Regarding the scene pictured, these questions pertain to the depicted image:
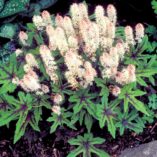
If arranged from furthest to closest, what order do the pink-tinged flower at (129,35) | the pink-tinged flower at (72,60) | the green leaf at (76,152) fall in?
the green leaf at (76,152)
the pink-tinged flower at (129,35)
the pink-tinged flower at (72,60)

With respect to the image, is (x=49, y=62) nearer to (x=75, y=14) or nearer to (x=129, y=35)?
(x=75, y=14)

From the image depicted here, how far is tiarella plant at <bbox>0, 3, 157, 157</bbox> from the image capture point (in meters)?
3.01

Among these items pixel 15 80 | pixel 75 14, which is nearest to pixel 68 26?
pixel 75 14

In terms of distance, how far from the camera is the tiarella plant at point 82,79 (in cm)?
301

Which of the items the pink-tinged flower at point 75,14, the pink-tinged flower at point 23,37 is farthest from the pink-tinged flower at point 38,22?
the pink-tinged flower at point 75,14

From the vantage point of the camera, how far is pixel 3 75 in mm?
3352

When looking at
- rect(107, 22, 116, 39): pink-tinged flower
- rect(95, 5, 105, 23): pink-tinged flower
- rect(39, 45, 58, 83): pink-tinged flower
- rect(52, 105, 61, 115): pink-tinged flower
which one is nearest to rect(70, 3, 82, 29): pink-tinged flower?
rect(95, 5, 105, 23): pink-tinged flower

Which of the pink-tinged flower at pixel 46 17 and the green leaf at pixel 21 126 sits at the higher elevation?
the pink-tinged flower at pixel 46 17

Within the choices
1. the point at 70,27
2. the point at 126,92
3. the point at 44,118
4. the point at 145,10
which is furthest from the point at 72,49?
the point at 145,10

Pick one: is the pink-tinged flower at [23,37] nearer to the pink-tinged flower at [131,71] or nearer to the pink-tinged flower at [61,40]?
the pink-tinged flower at [61,40]

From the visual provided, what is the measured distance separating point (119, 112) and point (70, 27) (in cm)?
79

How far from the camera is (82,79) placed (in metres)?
3.11

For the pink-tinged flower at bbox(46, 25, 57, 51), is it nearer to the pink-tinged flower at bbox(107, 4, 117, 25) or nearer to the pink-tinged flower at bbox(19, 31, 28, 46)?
the pink-tinged flower at bbox(19, 31, 28, 46)

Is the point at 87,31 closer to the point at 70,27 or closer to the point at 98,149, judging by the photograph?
the point at 70,27
